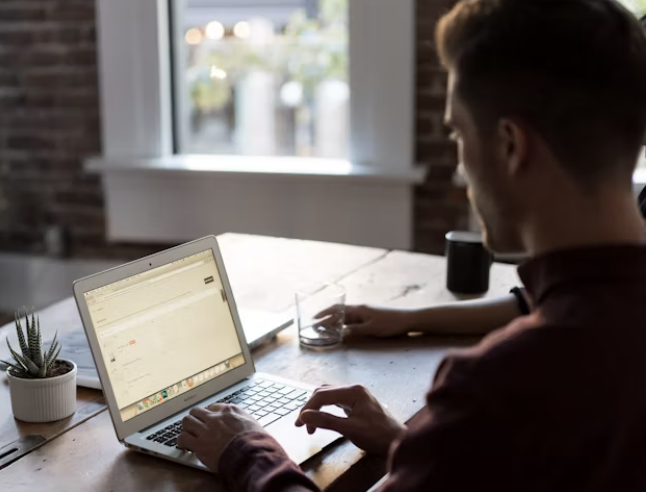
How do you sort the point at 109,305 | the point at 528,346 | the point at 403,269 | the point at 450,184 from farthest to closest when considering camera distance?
the point at 450,184
the point at 403,269
the point at 109,305
the point at 528,346

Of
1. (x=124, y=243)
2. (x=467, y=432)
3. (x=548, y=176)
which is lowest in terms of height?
(x=124, y=243)

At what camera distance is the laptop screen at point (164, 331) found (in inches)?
52.4

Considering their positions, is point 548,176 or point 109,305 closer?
point 548,176

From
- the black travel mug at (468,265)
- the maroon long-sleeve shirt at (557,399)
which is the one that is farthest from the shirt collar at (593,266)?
the black travel mug at (468,265)

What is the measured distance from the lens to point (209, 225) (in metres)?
3.60

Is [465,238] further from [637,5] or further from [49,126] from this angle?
[49,126]

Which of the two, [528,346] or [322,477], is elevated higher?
[528,346]

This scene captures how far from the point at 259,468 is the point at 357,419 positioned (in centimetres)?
21

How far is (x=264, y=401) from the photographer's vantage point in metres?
1.45

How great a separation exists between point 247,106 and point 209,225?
0.54 meters

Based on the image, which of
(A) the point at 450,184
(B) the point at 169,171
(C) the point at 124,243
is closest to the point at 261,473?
(A) the point at 450,184

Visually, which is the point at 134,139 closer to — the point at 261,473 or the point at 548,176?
the point at 261,473

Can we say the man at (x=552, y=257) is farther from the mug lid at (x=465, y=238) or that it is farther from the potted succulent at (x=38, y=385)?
the mug lid at (x=465, y=238)

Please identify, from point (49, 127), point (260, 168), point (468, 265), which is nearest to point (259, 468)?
point (468, 265)
